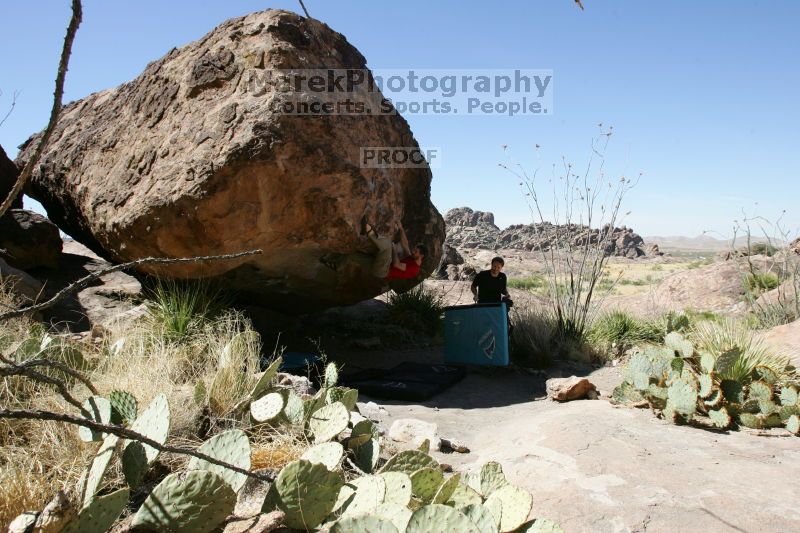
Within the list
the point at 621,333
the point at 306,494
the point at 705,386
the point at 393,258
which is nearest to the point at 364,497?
the point at 306,494

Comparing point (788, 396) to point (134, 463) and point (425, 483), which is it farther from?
point (134, 463)

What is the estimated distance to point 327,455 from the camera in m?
2.91

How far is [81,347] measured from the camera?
5.21 m

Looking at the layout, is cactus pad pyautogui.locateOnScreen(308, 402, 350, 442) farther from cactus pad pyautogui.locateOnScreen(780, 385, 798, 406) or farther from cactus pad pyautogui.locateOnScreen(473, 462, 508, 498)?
cactus pad pyautogui.locateOnScreen(780, 385, 798, 406)

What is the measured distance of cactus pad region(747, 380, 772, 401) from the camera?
5125 millimetres

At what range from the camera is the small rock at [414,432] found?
4547 mm

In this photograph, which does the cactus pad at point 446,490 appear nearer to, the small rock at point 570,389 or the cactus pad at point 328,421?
the cactus pad at point 328,421

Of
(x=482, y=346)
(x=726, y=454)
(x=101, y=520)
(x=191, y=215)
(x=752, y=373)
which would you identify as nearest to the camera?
(x=101, y=520)

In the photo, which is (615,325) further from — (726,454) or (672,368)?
(726,454)

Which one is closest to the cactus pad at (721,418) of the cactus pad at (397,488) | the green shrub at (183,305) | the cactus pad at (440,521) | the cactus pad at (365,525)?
the cactus pad at (397,488)

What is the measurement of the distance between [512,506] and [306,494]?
0.90 metres

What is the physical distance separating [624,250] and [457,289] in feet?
163

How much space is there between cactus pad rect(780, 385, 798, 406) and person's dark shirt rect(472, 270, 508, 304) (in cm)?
406

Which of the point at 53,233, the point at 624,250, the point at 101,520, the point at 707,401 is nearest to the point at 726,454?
the point at 707,401
